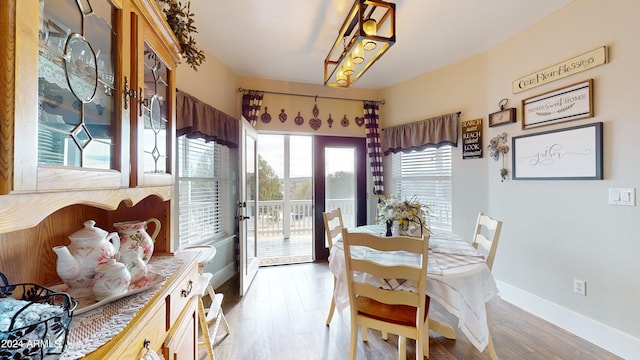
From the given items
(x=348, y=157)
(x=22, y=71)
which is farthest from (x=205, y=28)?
(x=348, y=157)

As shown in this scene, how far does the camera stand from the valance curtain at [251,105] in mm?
3516

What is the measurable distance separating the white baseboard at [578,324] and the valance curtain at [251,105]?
145 inches

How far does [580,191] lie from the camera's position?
208 cm

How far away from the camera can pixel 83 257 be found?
867mm

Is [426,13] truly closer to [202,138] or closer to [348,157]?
[348,157]

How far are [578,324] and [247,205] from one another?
335cm

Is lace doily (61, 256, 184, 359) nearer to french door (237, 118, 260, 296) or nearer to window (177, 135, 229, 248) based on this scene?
window (177, 135, 229, 248)

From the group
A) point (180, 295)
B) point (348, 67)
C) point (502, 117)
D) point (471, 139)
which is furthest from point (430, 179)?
point (180, 295)

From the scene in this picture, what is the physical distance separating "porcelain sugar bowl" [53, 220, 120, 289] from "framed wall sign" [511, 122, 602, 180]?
3.19m

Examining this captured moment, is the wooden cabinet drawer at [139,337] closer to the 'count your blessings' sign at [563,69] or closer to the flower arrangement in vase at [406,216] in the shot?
the flower arrangement in vase at [406,216]

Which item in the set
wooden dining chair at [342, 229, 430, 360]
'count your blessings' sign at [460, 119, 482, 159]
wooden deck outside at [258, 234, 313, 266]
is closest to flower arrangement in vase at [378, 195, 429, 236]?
wooden dining chair at [342, 229, 430, 360]

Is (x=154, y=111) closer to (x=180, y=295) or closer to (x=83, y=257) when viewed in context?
(x=83, y=257)

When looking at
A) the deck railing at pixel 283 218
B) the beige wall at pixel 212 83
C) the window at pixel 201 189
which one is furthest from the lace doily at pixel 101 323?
the deck railing at pixel 283 218

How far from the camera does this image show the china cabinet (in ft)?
1.76
